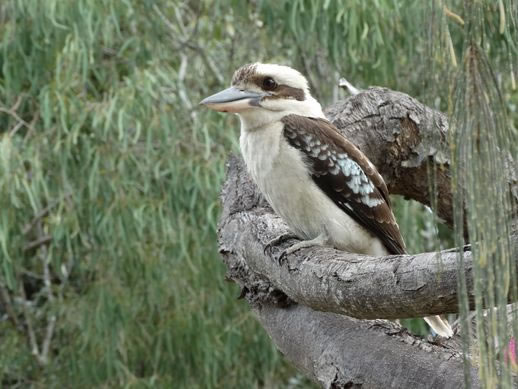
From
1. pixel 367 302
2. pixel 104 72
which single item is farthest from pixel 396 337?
pixel 104 72

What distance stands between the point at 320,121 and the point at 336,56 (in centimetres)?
118

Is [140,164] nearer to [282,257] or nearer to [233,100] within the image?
[233,100]

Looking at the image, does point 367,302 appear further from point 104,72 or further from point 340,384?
point 104,72

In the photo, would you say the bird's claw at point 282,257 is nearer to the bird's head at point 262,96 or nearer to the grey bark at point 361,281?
the grey bark at point 361,281

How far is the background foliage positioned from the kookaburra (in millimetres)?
994

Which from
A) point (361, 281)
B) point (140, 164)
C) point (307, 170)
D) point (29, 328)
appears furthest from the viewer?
point (29, 328)

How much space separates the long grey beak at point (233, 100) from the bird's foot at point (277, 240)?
0.28 metres

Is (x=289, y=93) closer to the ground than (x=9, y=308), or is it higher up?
higher up

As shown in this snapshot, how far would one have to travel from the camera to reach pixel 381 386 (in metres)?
1.36

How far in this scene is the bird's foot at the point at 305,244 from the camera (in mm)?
1613

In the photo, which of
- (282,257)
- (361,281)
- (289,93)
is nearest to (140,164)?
(289,93)

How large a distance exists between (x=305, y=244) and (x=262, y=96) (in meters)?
0.42

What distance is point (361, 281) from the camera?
47.1 inches

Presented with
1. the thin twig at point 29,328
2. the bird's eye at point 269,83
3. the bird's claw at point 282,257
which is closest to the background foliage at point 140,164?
the thin twig at point 29,328
